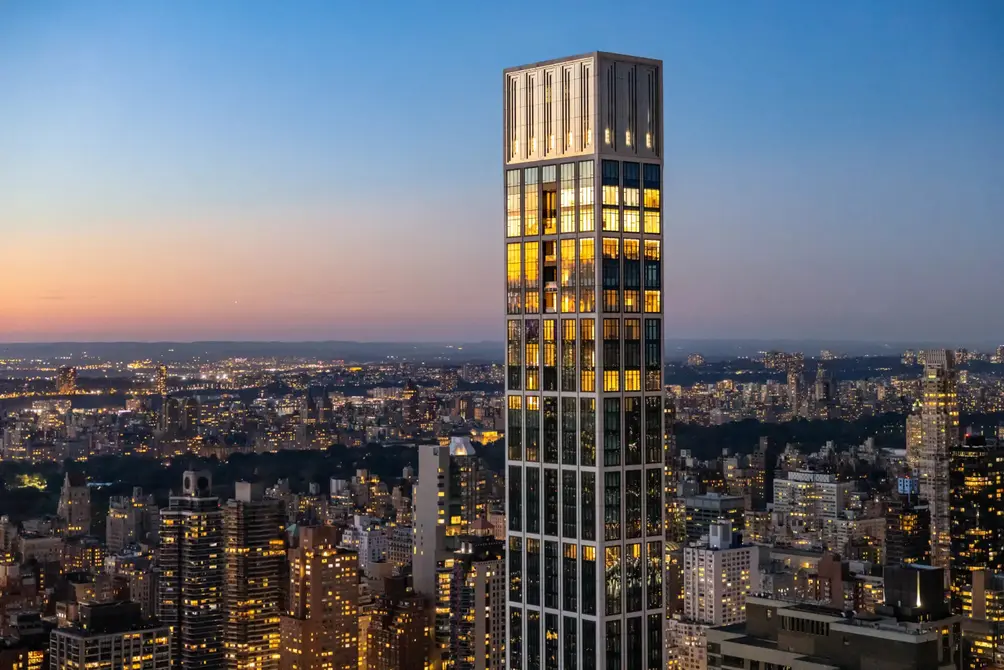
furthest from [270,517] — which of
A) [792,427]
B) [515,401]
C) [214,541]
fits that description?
[515,401]

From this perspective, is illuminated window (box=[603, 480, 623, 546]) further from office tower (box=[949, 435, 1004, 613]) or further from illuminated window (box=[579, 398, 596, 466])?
office tower (box=[949, 435, 1004, 613])

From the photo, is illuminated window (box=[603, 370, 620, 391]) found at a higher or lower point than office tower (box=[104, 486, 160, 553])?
higher

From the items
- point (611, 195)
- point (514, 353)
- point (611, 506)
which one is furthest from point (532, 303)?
point (611, 506)

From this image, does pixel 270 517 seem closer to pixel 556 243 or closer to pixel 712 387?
pixel 712 387

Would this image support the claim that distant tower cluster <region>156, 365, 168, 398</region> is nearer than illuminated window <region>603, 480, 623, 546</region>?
No

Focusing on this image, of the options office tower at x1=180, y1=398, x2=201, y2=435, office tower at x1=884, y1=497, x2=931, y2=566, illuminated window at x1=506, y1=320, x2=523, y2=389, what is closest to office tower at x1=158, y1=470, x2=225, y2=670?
office tower at x1=180, y1=398, x2=201, y2=435

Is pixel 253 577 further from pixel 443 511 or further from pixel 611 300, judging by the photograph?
pixel 611 300

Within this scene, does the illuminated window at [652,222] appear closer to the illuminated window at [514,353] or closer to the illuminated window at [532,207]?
the illuminated window at [532,207]
